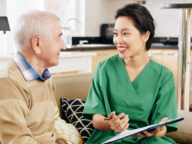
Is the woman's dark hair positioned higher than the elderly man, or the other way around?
the woman's dark hair

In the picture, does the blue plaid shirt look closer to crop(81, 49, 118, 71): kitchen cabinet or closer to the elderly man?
the elderly man

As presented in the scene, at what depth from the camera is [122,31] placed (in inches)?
54.8

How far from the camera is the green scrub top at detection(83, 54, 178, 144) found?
4.66ft

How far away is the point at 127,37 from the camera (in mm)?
1377

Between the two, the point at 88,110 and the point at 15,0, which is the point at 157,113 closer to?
the point at 88,110

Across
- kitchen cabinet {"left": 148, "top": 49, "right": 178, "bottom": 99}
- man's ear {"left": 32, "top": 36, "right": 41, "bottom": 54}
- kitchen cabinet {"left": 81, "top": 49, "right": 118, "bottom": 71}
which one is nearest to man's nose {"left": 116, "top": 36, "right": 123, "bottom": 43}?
man's ear {"left": 32, "top": 36, "right": 41, "bottom": 54}

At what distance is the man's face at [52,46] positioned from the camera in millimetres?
1118

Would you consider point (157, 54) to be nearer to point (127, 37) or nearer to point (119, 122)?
point (127, 37)

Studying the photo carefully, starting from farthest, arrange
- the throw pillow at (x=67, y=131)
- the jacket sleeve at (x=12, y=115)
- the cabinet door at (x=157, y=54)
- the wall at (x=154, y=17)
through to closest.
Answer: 1. the wall at (x=154, y=17)
2. the cabinet door at (x=157, y=54)
3. the throw pillow at (x=67, y=131)
4. the jacket sleeve at (x=12, y=115)

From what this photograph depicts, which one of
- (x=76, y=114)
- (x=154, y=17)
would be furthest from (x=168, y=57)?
(x=76, y=114)

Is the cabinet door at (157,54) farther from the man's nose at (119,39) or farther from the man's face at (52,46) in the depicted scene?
the man's face at (52,46)

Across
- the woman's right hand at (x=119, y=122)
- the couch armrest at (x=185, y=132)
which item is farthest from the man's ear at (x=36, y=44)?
the couch armrest at (x=185, y=132)

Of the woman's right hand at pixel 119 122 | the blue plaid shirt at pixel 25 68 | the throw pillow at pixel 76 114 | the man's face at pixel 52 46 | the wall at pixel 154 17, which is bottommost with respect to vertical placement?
the throw pillow at pixel 76 114

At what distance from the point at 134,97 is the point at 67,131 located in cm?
48
